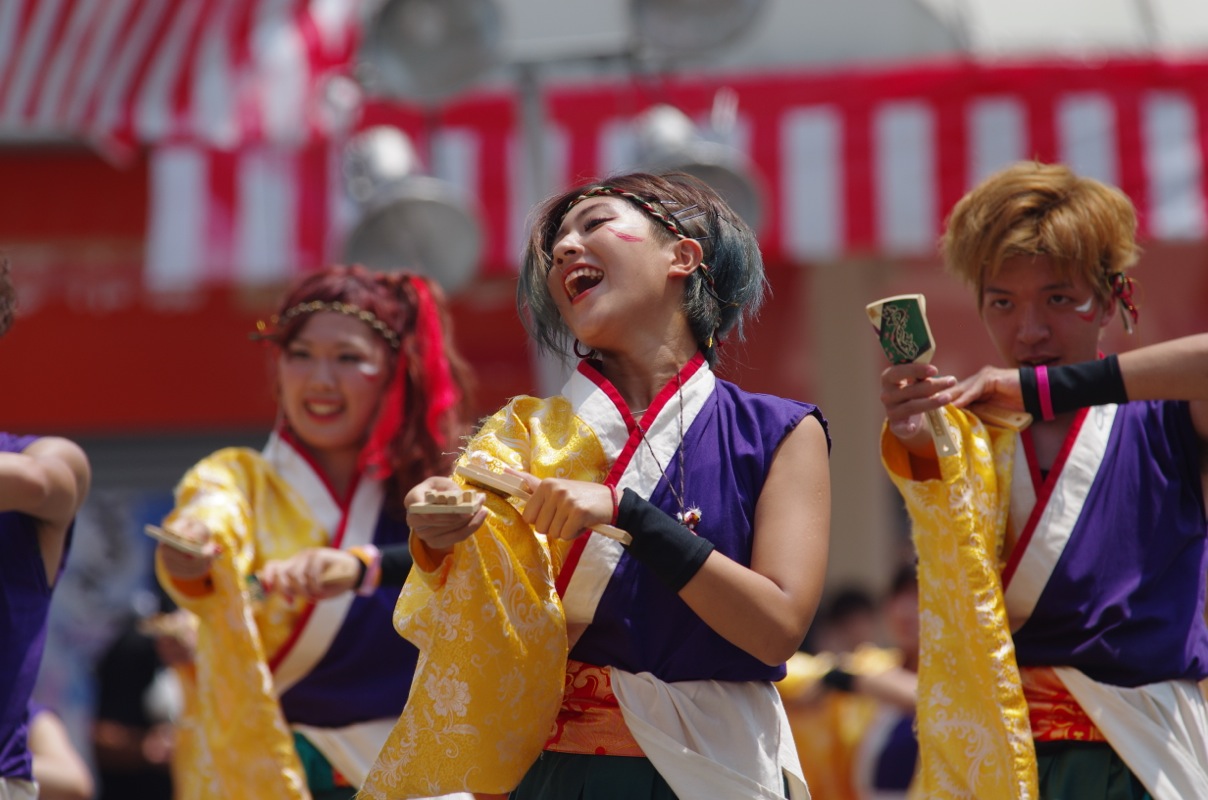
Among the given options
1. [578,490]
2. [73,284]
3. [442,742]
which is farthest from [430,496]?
[73,284]

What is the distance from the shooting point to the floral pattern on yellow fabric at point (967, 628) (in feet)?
7.16

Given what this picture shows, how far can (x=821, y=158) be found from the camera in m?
5.96

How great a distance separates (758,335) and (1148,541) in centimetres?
491

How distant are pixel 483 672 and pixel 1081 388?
915mm

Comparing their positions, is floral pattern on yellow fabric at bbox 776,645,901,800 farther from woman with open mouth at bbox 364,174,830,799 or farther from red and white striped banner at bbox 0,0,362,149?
woman with open mouth at bbox 364,174,830,799

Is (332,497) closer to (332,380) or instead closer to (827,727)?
(332,380)

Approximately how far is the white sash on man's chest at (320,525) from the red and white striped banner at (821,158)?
114 inches

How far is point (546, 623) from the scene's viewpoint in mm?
1937

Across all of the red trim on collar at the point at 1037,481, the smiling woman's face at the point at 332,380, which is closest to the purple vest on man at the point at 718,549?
the red trim on collar at the point at 1037,481

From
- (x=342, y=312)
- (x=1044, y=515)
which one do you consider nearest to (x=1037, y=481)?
(x=1044, y=515)

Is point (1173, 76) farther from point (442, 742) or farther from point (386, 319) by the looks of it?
point (442, 742)

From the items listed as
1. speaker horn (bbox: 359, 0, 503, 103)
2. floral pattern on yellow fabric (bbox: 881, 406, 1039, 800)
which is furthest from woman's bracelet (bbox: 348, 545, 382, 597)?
speaker horn (bbox: 359, 0, 503, 103)

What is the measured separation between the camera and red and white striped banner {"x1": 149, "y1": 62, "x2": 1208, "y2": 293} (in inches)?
230

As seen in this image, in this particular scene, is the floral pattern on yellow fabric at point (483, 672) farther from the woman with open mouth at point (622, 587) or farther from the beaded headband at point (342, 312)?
the beaded headband at point (342, 312)
